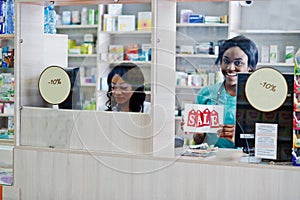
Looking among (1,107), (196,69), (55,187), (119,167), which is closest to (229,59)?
(196,69)

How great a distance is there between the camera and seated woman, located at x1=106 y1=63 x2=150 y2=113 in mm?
2637

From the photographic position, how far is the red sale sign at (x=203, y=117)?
252cm

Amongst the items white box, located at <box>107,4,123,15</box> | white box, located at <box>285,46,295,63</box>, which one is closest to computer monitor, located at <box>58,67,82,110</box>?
white box, located at <box>285,46,295,63</box>

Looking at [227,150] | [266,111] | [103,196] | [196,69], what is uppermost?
[196,69]

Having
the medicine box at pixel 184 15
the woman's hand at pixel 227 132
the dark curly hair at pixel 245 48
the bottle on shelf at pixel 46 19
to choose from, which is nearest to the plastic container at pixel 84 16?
the medicine box at pixel 184 15

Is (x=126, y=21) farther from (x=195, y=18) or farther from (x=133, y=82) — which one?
(x=133, y=82)

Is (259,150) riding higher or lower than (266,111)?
lower

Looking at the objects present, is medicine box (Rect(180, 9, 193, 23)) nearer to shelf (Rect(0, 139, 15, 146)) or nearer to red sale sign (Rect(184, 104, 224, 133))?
shelf (Rect(0, 139, 15, 146))

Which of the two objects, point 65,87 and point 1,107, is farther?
point 1,107

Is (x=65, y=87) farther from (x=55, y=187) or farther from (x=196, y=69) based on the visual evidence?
(x=196, y=69)

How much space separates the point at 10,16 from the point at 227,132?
53.2 inches

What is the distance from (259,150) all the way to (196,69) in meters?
0.78

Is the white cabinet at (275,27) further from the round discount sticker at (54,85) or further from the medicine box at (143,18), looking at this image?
the medicine box at (143,18)

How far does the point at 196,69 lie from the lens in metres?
3.01
